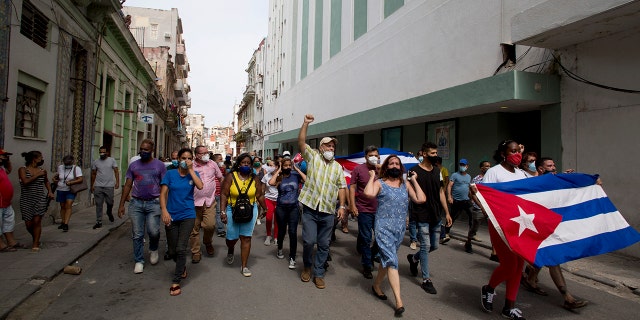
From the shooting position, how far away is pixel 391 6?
15555 mm

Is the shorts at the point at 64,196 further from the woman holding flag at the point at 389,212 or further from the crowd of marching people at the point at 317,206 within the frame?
the woman holding flag at the point at 389,212

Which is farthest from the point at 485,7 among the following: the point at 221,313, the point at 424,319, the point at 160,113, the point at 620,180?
the point at 160,113

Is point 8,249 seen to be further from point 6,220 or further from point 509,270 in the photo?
point 509,270

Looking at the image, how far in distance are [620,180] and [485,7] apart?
577 cm

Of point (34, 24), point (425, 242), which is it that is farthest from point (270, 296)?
point (34, 24)

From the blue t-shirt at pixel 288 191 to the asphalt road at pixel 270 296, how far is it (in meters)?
0.97

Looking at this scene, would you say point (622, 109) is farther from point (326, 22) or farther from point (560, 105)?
point (326, 22)

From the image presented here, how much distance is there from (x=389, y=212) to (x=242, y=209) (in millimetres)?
2045

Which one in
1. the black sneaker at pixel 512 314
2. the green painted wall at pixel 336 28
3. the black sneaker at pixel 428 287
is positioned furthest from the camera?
the green painted wall at pixel 336 28

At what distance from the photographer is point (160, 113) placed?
29062mm

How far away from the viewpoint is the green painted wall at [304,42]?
26825 millimetres

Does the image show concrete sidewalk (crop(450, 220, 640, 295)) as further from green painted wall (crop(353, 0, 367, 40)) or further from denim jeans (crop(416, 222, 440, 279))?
green painted wall (crop(353, 0, 367, 40))

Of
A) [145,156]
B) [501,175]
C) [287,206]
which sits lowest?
[287,206]

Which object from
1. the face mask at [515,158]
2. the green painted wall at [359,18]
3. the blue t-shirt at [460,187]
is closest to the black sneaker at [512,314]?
the face mask at [515,158]
